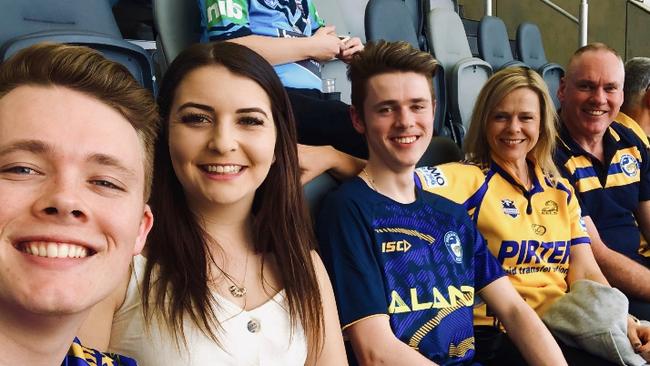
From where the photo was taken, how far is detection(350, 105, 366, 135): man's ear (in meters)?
1.51

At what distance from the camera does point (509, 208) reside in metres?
1.72

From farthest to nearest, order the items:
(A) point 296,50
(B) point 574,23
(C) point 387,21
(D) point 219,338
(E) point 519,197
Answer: (B) point 574,23, (C) point 387,21, (E) point 519,197, (A) point 296,50, (D) point 219,338

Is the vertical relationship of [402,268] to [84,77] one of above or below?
below

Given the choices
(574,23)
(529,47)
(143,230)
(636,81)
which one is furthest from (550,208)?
(574,23)

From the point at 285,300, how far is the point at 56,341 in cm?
50

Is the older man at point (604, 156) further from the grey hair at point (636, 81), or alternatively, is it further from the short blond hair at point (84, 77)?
the short blond hair at point (84, 77)

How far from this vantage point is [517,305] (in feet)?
4.84

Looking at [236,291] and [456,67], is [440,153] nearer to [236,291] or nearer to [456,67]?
[236,291]

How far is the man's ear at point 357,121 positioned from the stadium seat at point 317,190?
0.14m

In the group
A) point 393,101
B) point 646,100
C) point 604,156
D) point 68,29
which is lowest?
point 604,156

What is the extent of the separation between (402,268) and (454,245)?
0.17 meters

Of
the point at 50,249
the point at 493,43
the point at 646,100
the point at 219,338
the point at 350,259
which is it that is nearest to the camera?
the point at 50,249

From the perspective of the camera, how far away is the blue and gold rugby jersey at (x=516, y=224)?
5.43 ft

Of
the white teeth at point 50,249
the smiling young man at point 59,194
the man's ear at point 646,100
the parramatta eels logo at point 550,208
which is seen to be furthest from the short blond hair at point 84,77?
the man's ear at point 646,100
